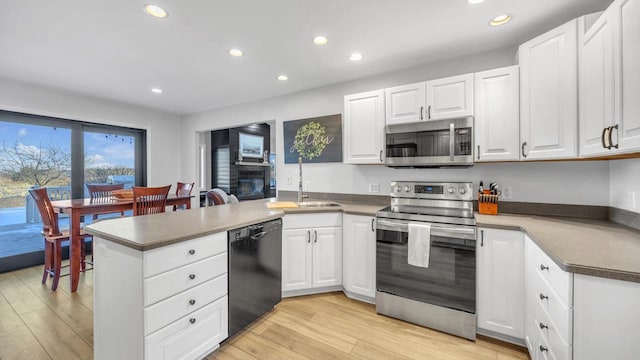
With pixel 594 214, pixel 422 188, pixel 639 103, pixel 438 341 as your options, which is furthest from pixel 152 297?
pixel 594 214

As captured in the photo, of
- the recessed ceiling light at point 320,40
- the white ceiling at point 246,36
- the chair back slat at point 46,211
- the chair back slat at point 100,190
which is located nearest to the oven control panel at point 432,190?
the white ceiling at point 246,36

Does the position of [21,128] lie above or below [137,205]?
above

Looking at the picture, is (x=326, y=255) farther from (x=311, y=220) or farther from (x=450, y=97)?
(x=450, y=97)

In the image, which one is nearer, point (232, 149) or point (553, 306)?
point (553, 306)

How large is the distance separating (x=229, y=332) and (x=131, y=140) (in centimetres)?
424

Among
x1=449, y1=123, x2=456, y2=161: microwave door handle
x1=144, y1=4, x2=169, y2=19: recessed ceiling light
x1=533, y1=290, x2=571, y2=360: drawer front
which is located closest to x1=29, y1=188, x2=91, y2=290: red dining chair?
x1=144, y1=4, x2=169, y2=19: recessed ceiling light

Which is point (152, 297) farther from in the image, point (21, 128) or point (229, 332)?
point (21, 128)

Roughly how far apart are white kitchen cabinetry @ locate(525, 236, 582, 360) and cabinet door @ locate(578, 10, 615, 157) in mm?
718

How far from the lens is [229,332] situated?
1.83 meters

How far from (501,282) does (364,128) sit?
5.85 ft

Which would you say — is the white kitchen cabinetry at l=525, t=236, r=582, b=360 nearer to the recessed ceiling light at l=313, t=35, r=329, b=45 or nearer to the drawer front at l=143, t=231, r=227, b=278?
the drawer front at l=143, t=231, r=227, b=278

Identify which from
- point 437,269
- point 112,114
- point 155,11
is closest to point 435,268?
point 437,269

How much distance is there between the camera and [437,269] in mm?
2004

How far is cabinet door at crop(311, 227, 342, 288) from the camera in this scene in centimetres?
255
